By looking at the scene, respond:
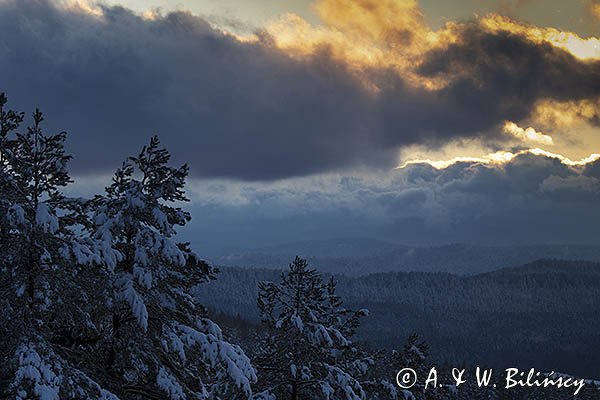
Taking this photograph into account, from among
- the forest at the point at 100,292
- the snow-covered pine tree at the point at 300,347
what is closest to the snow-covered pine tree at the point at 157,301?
the forest at the point at 100,292

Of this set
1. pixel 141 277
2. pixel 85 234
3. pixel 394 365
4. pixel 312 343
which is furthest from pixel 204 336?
pixel 394 365

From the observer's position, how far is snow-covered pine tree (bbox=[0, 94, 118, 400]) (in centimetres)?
879

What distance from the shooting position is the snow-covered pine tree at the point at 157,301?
1068cm

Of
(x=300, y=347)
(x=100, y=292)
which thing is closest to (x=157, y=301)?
(x=100, y=292)

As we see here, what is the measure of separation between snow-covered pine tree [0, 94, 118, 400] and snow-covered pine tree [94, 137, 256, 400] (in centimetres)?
60

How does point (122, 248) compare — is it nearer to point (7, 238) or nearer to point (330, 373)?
point (7, 238)

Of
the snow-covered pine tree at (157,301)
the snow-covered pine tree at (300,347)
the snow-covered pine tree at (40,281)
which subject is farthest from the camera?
the snow-covered pine tree at (300,347)

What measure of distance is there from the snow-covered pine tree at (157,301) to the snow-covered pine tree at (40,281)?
60cm

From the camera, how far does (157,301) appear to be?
11.6 metres

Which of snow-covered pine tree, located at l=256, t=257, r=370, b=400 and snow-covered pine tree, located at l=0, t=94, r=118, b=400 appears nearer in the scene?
snow-covered pine tree, located at l=0, t=94, r=118, b=400

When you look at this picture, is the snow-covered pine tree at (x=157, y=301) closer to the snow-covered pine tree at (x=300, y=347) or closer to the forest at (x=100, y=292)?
the forest at (x=100, y=292)

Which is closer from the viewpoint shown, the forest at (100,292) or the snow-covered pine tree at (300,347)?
the forest at (100,292)

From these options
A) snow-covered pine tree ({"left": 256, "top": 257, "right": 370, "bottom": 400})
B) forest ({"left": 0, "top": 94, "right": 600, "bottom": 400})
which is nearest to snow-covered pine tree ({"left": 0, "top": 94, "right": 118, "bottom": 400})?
forest ({"left": 0, "top": 94, "right": 600, "bottom": 400})

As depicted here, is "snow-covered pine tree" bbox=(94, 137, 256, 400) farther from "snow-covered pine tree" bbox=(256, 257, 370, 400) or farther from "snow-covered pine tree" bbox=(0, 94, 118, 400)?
"snow-covered pine tree" bbox=(256, 257, 370, 400)
